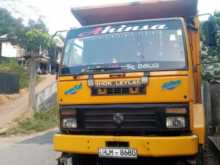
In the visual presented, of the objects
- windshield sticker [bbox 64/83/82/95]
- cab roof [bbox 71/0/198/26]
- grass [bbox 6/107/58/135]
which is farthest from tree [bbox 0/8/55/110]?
windshield sticker [bbox 64/83/82/95]

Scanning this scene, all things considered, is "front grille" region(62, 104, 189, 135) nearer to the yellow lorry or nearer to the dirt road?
the yellow lorry

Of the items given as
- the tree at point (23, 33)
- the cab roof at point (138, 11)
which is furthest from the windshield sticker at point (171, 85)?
the tree at point (23, 33)

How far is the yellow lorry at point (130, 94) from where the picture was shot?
6281 millimetres

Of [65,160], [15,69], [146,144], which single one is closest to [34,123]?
[65,160]

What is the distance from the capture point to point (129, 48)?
6824mm

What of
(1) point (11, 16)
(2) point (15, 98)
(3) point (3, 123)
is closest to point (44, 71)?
(1) point (11, 16)

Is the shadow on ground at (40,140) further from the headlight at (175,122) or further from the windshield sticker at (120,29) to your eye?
the headlight at (175,122)

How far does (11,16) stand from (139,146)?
3397cm

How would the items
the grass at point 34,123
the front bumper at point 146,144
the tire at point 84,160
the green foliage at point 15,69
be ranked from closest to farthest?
the front bumper at point 146,144
the tire at point 84,160
the grass at point 34,123
the green foliage at point 15,69

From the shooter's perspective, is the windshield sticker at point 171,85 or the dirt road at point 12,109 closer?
the windshield sticker at point 171,85

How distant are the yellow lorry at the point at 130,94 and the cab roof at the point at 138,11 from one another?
30.4 inches

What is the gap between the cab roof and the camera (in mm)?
7637

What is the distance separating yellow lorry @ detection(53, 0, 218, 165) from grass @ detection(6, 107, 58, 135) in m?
9.10

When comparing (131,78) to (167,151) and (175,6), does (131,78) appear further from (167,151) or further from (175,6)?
(175,6)
